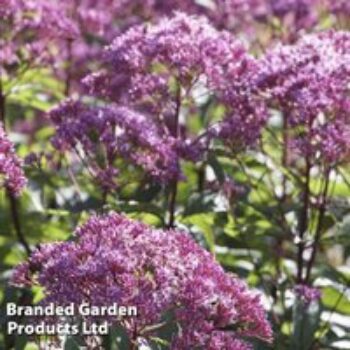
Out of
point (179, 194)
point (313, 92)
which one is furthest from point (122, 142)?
point (179, 194)

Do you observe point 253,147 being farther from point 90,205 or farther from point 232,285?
point 232,285

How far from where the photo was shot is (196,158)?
492 cm

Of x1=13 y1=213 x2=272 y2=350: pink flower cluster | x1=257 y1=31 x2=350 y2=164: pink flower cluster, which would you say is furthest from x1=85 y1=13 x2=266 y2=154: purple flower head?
x1=13 y1=213 x2=272 y2=350: pink flower cluster

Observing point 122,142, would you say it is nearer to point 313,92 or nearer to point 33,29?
point 313,92

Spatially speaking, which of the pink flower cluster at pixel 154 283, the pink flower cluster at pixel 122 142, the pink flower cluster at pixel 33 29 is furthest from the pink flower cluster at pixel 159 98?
the pink flower cluster at pixel 154 283

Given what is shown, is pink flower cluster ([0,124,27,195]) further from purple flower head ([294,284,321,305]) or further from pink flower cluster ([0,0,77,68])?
pink flower cluster ([0,0,77,68])

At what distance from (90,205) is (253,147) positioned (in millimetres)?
851

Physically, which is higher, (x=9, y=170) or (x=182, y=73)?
(x=182, y=73)

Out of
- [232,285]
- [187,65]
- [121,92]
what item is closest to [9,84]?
[121,92]

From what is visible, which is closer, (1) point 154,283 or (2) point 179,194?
(1) point 154,283

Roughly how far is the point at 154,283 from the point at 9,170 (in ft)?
2.83

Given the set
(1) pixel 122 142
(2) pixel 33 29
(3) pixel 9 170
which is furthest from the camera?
(2) pixel 33 29

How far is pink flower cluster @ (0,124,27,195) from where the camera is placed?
4035mm

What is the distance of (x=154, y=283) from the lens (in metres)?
3.53
